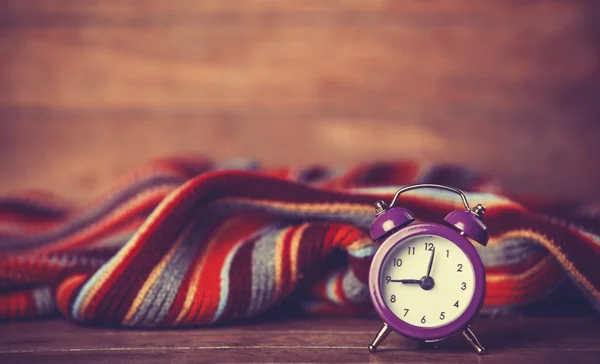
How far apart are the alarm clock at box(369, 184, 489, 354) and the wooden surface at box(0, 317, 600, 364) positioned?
1.2 inches

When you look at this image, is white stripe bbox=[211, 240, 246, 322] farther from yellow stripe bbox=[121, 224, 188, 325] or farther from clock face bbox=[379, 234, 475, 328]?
clock face bbox=[379, 234, 475, 328]

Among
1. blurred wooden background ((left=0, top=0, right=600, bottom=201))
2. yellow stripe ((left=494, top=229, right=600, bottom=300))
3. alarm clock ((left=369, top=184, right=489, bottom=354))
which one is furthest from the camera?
blurred wooden background ((left=0, top=0, right=600, bottom=201))

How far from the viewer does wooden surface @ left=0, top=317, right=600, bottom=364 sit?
2.19 feet

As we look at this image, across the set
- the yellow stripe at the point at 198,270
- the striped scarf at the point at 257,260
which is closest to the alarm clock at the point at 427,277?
the striped scarf at the point at 257,260

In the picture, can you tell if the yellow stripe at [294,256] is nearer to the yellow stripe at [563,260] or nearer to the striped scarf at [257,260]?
the striped scarf at [257,260]

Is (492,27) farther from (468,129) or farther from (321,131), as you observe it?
(321,131)

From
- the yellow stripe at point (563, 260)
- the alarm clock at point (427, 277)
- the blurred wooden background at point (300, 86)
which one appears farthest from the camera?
the blurred wooden background at point (300, 86)

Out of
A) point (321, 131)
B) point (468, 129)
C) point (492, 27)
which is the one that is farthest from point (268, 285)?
point (492, 27)

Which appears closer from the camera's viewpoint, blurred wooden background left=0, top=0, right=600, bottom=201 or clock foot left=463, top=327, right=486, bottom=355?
clock foot left=463, top=327, right=486, bottom=355

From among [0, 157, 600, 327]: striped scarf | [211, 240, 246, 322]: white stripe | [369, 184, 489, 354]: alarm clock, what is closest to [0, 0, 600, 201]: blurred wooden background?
[0, 157, 600, 327]: striped scarf

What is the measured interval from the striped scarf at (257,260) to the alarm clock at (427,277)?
126 mm

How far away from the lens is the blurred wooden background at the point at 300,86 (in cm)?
142

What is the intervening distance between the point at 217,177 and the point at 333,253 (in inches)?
7.6

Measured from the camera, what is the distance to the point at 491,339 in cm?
74
